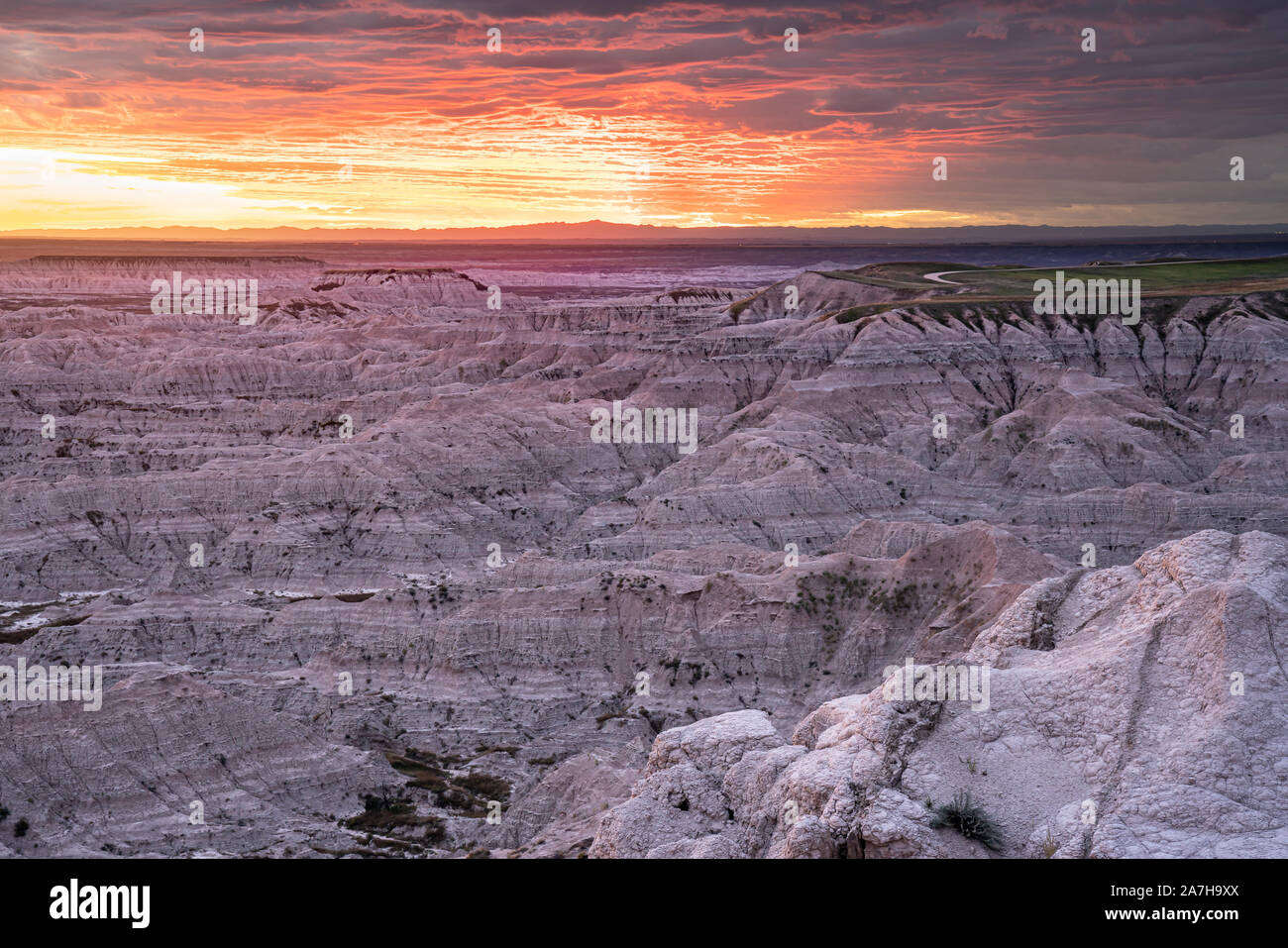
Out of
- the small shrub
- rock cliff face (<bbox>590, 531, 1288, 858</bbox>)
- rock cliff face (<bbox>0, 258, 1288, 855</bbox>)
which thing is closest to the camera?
rock cliff face (<bbox>590, 531, 1288, 858</bbox>)

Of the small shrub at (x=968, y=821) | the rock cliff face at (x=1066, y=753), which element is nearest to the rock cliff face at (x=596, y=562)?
the rock cliff face at (x=1066, y=753)

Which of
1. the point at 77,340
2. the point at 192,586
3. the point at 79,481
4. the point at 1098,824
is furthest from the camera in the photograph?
the point at 77,340

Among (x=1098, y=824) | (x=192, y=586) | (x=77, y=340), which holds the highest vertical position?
(x=77, y=340)

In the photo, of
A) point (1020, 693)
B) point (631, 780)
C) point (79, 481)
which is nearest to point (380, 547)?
point (79, 481)

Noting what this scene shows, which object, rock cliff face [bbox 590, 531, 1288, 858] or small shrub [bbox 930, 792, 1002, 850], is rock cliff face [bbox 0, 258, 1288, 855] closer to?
rock cliff face [bbox 590, 531, 1288, 858]

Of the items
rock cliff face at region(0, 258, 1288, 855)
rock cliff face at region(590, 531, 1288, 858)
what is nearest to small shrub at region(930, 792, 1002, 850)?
rock cliff face at region(590, 531, 1288, 858)

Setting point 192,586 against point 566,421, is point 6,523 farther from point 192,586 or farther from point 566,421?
point 566,421

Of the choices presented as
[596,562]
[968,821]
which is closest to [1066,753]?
[968,821]

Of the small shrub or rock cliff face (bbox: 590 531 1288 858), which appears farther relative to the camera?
the small shrub
